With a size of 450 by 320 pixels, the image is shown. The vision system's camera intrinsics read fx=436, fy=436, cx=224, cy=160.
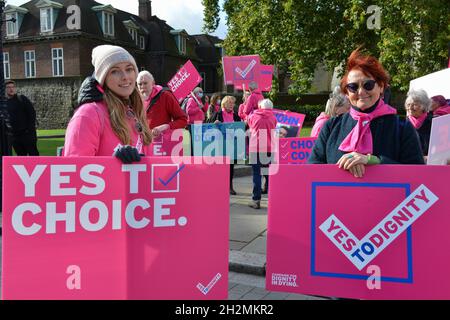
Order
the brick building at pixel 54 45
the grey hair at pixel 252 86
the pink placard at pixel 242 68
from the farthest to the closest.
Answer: the brick building at pixel 54 45 < the pink placard at pixel 242 68 < the grey hair at pixel 252 86

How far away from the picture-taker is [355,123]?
108 inches

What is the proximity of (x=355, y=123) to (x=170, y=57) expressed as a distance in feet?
153

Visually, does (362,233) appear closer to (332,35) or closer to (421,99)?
(421,99)

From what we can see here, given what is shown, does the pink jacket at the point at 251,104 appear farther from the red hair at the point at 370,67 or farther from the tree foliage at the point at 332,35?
the tree foliage at the point at 332,35

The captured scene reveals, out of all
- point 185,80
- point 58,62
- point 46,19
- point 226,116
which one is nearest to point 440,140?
point 226,116

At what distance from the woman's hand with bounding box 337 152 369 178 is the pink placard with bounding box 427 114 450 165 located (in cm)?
78

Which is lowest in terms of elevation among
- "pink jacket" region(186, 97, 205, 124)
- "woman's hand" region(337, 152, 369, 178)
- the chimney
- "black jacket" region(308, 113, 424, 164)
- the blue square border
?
the blue square border

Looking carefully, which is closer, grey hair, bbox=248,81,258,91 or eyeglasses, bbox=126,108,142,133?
eyeglasses, bbox=126,108,142,133

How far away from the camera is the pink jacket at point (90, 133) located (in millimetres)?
2303

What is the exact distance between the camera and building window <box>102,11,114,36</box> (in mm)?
40531

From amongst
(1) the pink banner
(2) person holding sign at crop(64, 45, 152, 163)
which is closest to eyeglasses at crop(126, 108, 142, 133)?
(2) person holding sign at crop(64, 45, 152, 163)

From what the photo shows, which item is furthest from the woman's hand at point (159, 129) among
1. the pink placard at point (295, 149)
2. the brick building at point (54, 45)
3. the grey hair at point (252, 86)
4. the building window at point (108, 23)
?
the building window at point (108, 23)

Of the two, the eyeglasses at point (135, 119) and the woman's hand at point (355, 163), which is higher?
the eyeglasses at point (135, 119)

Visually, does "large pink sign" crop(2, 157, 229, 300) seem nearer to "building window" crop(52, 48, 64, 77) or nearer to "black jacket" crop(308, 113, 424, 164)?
"black jacket" crop(308, 113, 424, 164)
